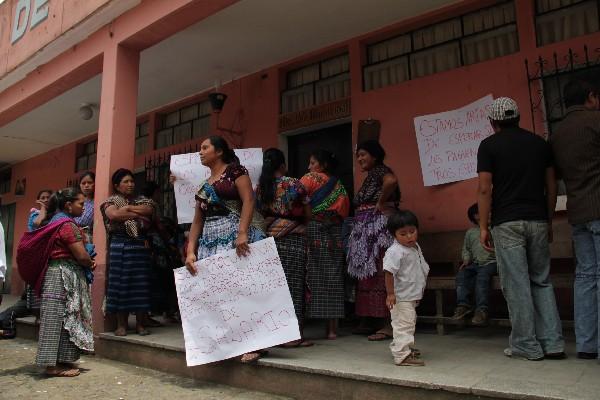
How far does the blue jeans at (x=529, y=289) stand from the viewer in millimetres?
2863

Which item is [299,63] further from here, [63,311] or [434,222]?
[63,311]

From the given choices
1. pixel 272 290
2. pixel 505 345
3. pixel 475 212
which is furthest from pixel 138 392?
pixel 475 212

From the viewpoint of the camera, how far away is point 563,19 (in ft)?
14.8

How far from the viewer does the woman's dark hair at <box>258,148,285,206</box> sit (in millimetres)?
3641

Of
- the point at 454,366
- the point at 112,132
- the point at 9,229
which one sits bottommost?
the point at 454,366

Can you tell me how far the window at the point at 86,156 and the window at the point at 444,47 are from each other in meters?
6.39

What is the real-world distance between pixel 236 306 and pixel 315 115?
132 inches

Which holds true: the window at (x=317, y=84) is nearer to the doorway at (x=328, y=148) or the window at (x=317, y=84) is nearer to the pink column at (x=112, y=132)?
the doorway at (x=328, y=148)

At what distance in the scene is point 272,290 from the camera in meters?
3.19

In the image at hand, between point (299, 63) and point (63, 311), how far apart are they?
418 cm

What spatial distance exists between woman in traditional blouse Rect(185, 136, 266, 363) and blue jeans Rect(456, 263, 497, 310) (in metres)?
1.92

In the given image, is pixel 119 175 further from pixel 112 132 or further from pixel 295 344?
pixel 295 344

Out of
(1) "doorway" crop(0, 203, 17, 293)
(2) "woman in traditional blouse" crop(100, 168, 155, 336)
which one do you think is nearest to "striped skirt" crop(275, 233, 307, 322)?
(2) "woman in traditional blouse" crop(100, 168, 155, 336)

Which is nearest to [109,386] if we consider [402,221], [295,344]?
[295,344]
